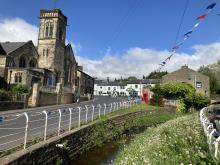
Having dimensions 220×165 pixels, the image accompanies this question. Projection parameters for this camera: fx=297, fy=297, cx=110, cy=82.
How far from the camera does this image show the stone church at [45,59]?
47406mm

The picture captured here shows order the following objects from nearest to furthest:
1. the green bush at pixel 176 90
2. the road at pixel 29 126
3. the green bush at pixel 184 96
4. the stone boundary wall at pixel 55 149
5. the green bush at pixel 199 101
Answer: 1. the stone boundary wall at pixel 55 149
2. the road at pixel 29 126
3. the green bush at pixel 199 101
4. the green bush at pixel 184 96
5. the green bush at pixel 176 90

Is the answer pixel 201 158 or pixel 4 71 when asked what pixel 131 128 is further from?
pixel 4 71

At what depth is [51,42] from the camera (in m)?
62.5

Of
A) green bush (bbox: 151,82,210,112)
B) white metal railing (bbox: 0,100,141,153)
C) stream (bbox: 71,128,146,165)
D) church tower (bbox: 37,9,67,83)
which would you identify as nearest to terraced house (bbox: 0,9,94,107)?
church tower (bbox: 37,9,67,83)

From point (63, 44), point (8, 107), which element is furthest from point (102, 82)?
point (8, 107)

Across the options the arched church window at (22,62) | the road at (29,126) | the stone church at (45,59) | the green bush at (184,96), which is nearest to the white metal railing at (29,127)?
the road at (29,126)

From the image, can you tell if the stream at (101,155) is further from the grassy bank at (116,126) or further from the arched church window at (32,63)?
the arched church window at (32,63)

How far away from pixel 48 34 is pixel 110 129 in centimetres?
4715

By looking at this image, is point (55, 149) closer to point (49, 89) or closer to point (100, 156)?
point (100, 156)

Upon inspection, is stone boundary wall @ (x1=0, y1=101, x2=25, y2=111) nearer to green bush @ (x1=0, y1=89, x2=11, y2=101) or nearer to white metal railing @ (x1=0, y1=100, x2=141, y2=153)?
green bush @ (x1=0, y1=89, x2=11, y2=101)

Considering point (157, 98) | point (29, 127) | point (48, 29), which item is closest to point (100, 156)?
point (29, 127)

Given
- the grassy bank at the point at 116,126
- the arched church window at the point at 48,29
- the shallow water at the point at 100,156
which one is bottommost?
the shallow water at the point at 100,156

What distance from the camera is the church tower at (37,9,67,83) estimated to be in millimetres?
61344

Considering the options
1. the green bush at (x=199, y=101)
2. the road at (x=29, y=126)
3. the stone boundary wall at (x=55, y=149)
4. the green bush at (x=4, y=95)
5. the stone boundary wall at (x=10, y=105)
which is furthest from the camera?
the green bush at (x=199, y=101)
